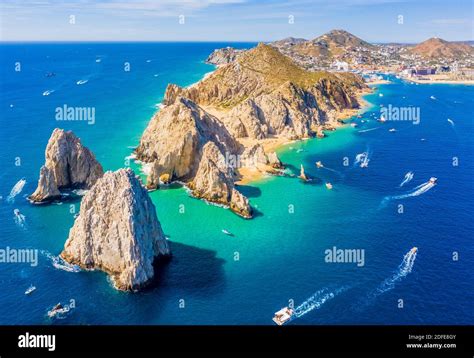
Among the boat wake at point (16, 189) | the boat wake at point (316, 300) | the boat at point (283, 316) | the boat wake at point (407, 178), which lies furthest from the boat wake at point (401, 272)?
the boat wake at point (16, 189)

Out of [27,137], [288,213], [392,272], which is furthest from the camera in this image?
[27,137]

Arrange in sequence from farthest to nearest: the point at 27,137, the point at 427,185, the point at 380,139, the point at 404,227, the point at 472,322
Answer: the point at 380,139
the point at 27,137
the point at 427,185
the point at 404,227
the point at 472,322

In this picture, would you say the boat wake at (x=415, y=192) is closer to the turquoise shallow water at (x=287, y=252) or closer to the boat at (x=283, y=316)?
the turquoise shallow water at (x=287, y=252)

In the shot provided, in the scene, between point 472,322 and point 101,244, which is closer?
point 472,322

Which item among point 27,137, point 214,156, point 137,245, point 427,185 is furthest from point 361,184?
point 27,137

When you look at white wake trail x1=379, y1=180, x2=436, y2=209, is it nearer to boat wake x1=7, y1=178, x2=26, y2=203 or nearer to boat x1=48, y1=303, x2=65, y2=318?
boat x1=48, y1=303, x2=65, y2=318

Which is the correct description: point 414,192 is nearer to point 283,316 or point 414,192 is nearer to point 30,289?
point 283,316

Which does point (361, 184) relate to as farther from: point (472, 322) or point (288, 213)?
point (472, 322)
